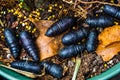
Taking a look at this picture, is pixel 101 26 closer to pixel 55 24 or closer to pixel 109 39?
pixel 109 39

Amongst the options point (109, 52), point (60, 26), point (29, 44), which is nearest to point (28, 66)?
point (29, 44)

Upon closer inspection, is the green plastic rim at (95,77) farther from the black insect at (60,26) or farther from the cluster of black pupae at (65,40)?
the black insect at (60,26)

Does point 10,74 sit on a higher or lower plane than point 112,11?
lower

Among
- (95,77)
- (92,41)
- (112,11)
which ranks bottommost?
(95,77)

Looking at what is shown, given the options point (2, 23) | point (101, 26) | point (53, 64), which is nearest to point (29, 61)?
point (53, 64)

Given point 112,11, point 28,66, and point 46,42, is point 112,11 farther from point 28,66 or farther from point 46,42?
point 28,66

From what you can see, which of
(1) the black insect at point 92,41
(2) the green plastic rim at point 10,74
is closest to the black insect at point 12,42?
(2) the green plastic rim at point 10,74
